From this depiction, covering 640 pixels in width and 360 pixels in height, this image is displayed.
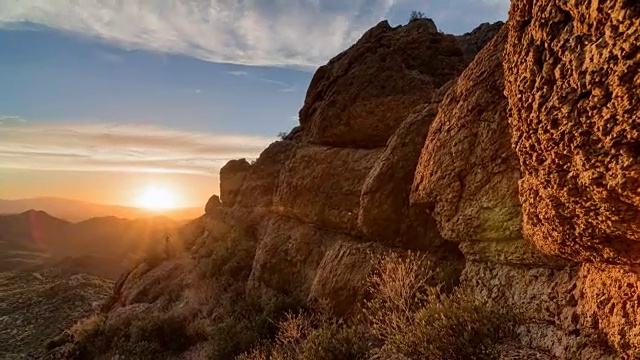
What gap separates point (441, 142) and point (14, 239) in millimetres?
148442

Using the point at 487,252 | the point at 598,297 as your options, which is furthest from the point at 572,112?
the point at 487,252

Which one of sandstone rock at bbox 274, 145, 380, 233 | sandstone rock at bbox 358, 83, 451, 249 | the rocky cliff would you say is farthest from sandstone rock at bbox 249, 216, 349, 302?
sandstone rock at bbox 358, 83, 451, 249

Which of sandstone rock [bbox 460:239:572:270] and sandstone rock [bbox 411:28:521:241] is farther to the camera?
sandstone rock [bbox 411:28:521:241]

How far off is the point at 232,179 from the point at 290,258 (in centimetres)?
1414

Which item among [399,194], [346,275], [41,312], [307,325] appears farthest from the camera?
[41,312]

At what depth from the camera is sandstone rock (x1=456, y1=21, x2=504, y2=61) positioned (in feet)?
55.0

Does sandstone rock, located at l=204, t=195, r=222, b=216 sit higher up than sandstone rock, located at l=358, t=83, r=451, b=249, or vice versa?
sandstone rock, located at l=358, t=83, r=451, b=249

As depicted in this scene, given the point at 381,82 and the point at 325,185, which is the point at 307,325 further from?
Answer: the point at 381,82

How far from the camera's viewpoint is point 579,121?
3.76m

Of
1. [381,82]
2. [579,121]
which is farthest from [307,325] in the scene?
[579,121]

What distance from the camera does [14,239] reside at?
12094cm

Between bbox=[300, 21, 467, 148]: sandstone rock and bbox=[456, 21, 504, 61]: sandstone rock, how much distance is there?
181 centimetres

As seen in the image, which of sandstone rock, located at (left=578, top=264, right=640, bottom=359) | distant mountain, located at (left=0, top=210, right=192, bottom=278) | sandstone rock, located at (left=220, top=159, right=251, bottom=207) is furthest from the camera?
distant mountain, located at (left=0, top=210, right=192, bottom=278)

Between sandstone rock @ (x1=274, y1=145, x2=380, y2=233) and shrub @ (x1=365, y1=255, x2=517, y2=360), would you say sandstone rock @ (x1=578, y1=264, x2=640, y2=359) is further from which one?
sandstone rock @ (x1=274, y1=145, x2=380, y2=233)
